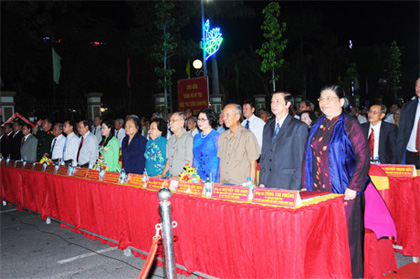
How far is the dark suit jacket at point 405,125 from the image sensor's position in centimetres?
420

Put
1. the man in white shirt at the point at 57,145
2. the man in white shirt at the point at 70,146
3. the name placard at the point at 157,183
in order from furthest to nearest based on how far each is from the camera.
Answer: the man in white shirt at the point at 57,145
the man in white shirt at the point at 70,146
the name placard at the point at 157,183

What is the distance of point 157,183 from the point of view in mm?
3807

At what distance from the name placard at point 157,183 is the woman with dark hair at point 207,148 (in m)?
0.47

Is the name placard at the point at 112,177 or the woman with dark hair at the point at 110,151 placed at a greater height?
the woman with dark hair at the point at 110,151

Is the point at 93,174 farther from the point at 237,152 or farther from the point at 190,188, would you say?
the point at 237,152

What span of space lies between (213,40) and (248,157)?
38.0ft

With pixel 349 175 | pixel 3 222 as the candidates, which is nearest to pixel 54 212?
pixel 3 222

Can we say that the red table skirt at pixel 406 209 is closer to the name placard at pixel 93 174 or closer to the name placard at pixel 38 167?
the name placard at pixel 93 174

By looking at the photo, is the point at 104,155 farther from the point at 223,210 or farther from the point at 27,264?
the point at 223,210

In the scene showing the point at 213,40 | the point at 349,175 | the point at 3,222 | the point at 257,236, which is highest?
the point at 213,40

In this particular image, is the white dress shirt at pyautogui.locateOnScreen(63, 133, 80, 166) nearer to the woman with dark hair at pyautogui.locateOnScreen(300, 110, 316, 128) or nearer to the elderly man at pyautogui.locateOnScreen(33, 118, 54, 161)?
the elderly man at pyautogui.locateOnScreen(33, 118, 54, 161)

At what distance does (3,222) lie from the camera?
6.27 metres

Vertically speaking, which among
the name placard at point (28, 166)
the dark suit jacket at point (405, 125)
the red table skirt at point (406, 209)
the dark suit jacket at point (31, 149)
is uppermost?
the dark suit jacket at point (405, 125)

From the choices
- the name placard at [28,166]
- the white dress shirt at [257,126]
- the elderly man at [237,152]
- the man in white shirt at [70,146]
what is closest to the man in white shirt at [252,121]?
the white dress shirt at [257,126]
